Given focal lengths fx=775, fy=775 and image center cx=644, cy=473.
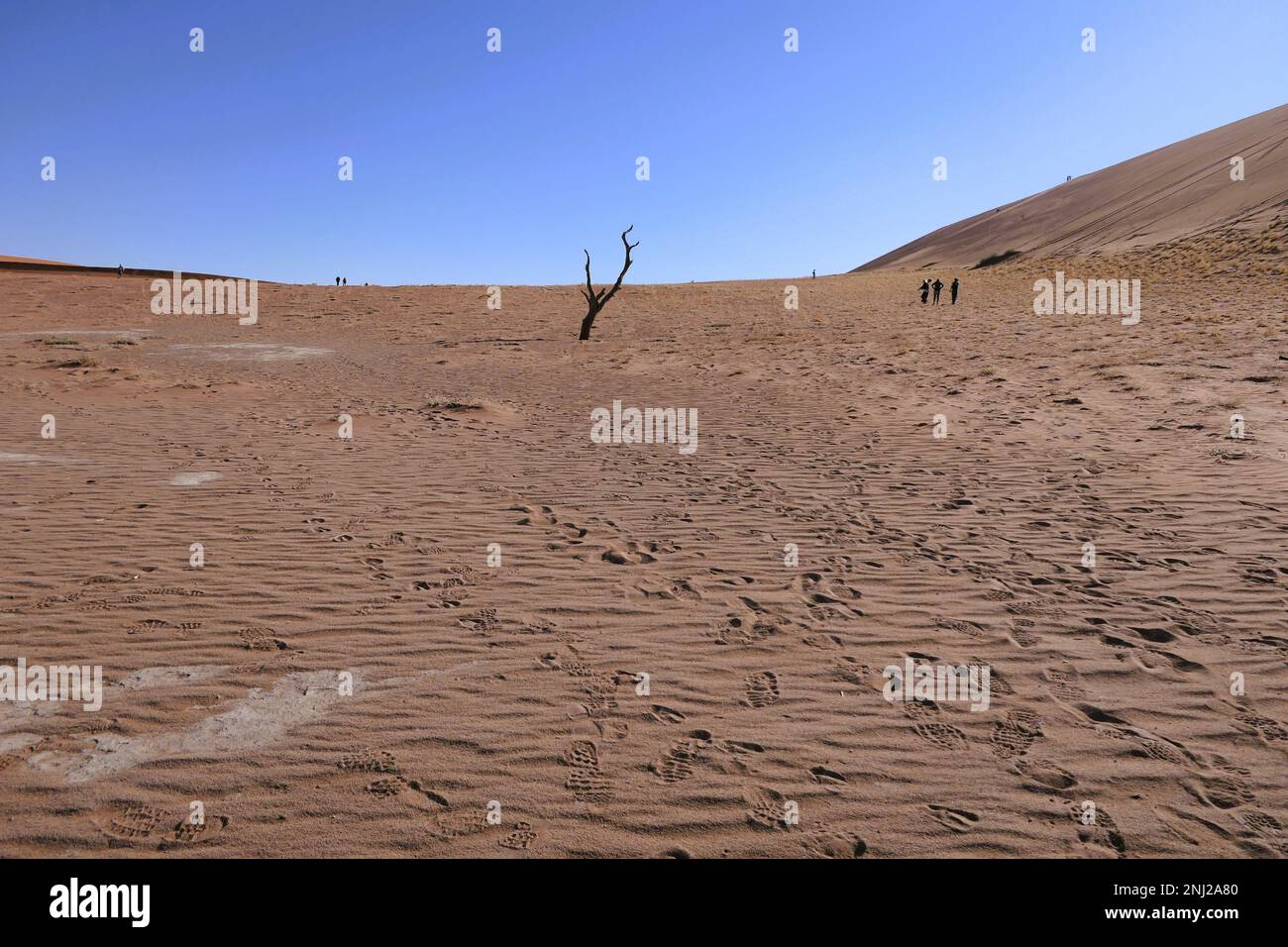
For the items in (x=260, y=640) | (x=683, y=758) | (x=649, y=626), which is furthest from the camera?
(x=649, y=626)

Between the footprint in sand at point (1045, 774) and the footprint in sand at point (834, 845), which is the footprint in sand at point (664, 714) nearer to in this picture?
the footprint in sand at point (834, 845)

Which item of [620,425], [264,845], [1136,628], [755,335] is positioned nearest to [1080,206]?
[755,335]

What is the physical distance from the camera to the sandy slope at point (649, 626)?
3.10 m

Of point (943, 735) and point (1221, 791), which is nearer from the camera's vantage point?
point (1221, 791)

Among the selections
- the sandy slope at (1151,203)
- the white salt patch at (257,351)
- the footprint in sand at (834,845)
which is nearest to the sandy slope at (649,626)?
the footprint in sand at (834,845)

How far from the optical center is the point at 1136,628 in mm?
4688

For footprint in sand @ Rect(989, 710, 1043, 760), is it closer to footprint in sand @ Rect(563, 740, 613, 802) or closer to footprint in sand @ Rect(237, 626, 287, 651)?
footprint in sand @ Rect(563, 740, 613, 802)

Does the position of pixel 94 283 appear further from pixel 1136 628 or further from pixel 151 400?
pixel 1136 628

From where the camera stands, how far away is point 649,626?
15.7ft

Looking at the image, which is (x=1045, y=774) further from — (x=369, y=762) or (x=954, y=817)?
(x=369, y=762)

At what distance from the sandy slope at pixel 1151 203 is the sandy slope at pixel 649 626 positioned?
33.6m

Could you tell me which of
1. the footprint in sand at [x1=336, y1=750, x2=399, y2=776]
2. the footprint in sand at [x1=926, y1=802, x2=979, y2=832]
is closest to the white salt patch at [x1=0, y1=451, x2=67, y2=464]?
the footprint in sand at [x1=336, y1=750, x2=399, y2=776]

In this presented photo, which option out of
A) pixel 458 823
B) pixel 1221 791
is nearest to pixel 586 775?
pixel 458 823

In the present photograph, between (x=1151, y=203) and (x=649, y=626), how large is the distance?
56195 millimetres
